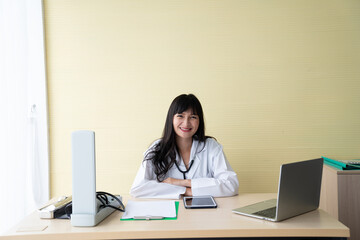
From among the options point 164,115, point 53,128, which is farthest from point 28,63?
point 164,115

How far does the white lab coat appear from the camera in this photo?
5.95ft

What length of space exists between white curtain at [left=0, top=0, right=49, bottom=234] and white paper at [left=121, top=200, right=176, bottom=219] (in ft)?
3.45

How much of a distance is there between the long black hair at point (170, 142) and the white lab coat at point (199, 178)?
41 millimetres

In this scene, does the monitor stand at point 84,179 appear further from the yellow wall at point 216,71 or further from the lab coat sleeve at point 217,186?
the yellow wall at point 216,71

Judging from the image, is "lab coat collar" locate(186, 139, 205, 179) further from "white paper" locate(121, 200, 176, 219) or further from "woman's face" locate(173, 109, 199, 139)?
"white paper" locate(121, 200, 176, 219)

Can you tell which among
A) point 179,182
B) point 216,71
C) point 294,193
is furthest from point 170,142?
point 294,193

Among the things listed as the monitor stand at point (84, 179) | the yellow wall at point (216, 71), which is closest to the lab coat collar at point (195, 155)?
the yellow wall at point (216, 71)

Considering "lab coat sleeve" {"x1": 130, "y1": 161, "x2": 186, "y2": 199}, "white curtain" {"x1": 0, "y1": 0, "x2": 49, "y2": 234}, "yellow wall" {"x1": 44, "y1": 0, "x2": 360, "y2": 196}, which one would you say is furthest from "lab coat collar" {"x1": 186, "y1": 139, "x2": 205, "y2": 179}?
"white curtain" {"x1": 0, "y1": 0, "x2": 49, "y2": 234}

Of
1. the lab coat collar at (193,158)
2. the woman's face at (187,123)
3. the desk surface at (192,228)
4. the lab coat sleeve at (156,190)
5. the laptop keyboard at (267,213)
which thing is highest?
the woman's face at (187,123)

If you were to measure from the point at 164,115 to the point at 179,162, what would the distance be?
67 cm

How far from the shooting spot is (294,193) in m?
1.36

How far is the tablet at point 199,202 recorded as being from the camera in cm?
155

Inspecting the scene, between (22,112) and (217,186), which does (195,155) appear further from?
(22,112)

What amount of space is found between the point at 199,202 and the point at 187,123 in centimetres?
71
